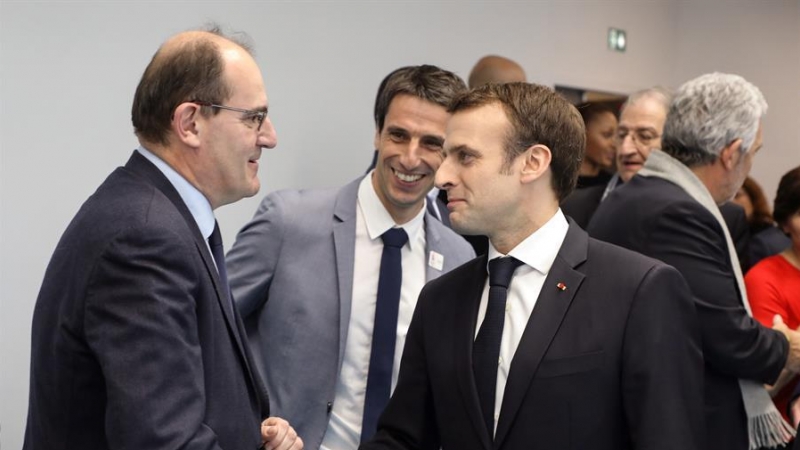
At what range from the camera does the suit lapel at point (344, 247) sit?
2820 mm

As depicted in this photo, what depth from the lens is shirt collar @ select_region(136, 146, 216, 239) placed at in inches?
79.0

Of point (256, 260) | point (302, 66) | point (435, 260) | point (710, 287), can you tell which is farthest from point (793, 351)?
point (302, 66)

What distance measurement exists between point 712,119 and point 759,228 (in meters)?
1.95

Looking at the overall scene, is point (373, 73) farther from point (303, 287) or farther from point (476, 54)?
point (303, 287)

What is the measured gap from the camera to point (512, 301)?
2.23 m

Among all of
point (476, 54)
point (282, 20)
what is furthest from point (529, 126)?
point (476, 54)

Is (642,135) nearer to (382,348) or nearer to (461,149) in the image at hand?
(382,348)

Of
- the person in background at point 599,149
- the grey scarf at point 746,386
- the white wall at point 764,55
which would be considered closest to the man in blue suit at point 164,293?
the grey scarf at point 746,386

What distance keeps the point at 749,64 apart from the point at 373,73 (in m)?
2.86

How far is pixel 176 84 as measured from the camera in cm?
201

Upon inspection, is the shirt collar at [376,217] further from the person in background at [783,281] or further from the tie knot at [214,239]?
the person in background at [783,281]

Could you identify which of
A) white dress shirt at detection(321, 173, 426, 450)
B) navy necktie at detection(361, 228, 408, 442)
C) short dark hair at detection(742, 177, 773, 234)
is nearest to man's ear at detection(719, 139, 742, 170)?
white dress shirt at detection(321, 173, 426, 450)

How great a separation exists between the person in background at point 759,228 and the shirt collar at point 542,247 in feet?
8.08

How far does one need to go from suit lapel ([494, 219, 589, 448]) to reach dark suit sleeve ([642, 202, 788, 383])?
78 cm
